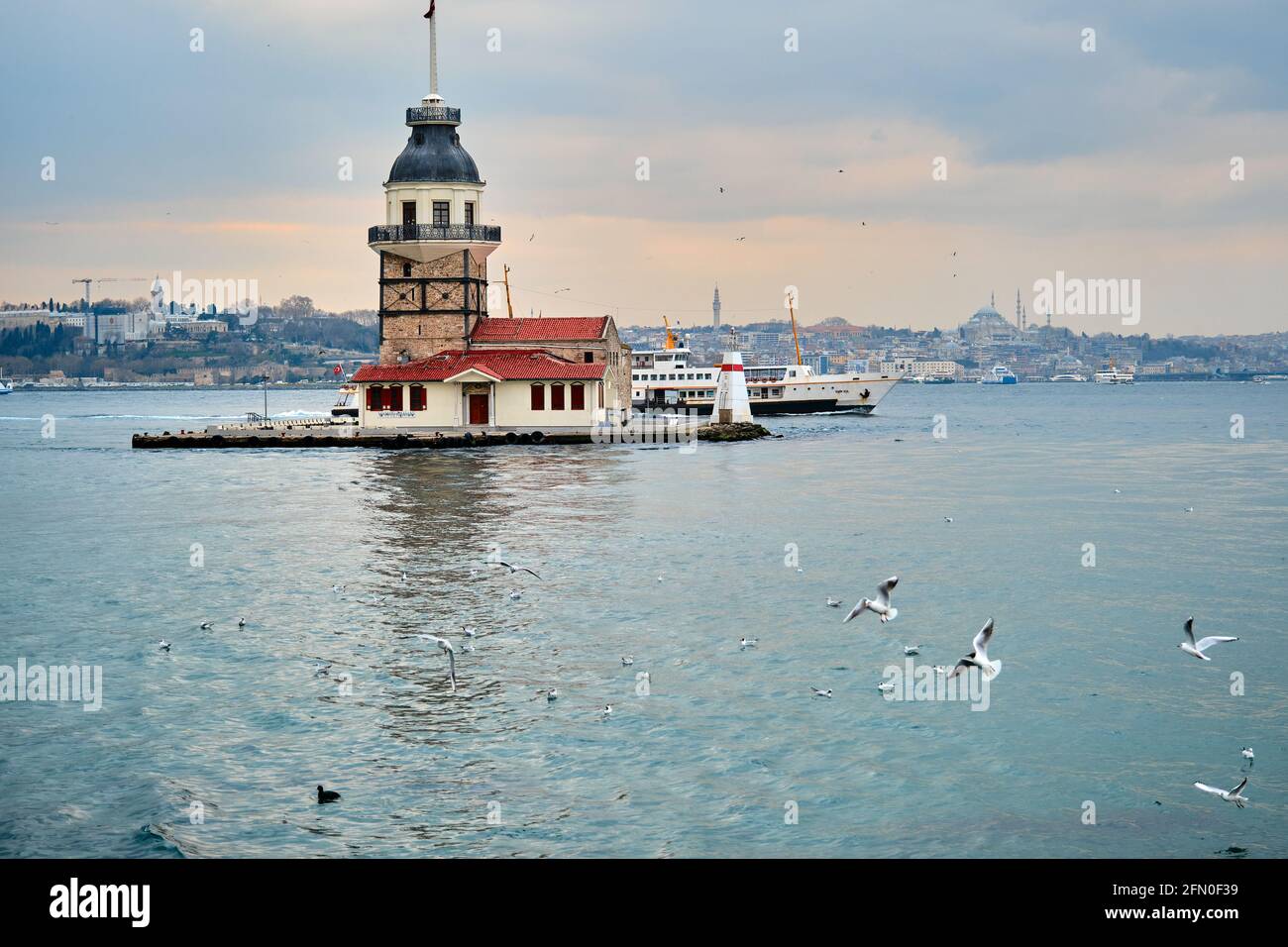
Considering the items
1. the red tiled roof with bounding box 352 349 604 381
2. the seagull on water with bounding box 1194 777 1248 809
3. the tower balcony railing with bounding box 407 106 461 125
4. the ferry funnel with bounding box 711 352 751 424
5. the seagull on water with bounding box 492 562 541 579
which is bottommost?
the seagull on water with bounding box 1194 777 1248 809

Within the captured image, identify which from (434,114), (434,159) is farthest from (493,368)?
(434,114)

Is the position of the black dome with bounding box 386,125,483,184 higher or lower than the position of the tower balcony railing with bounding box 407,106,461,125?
lower

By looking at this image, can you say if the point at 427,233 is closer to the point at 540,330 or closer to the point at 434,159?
the point at 434,159

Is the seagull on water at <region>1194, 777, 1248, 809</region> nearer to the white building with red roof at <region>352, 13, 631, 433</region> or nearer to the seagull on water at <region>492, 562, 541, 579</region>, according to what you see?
the seagull on water at <region>492, 562, 541, 579</region>

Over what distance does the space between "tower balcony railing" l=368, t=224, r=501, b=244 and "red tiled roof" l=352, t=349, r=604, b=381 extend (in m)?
5.42

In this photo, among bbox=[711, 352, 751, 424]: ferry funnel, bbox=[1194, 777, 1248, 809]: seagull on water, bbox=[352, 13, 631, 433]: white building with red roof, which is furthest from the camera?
bbox=[711, 352, 751, 424]: ferry funnel

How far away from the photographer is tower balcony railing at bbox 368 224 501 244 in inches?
2422

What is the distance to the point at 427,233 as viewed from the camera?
61.5 metres

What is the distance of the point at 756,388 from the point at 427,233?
4436 centimetres

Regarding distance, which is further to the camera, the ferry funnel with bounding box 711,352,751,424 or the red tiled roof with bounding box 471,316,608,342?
the ferry funnel with bounding box 711,352,751,424

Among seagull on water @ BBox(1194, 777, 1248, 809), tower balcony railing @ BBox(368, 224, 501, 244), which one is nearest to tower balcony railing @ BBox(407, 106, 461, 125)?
tower balcony railing @ BBox(368, 224, 501, 244)

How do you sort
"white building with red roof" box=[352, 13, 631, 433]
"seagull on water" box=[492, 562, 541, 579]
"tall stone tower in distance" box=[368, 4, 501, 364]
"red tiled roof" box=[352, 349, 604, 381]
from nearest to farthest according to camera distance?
"seagull on water" box=[492, 562, 541, 579] → "red tiled roof" box=[352, 349, 604, 381] → "white building with red roof" box=[352, 13, 631, 433] → "tall stone tower in distance" box=[368, 4, 501, 364]

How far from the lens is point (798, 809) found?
11898mm
